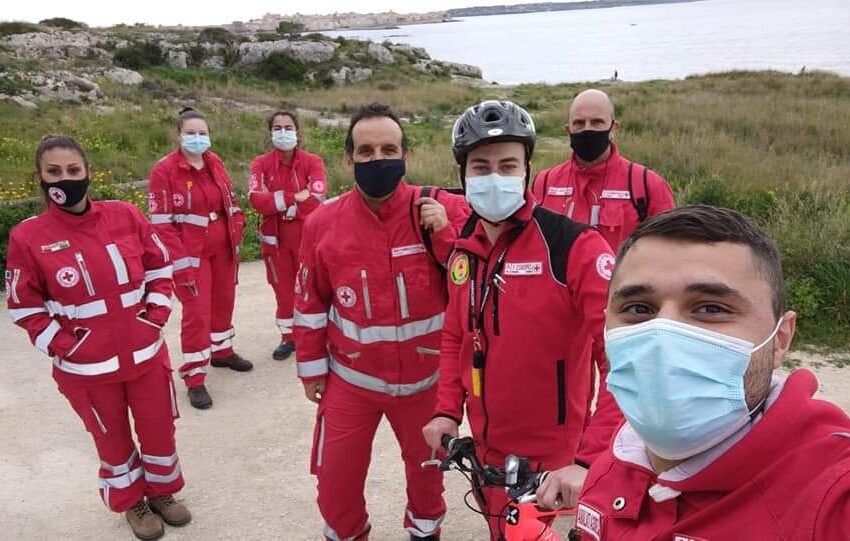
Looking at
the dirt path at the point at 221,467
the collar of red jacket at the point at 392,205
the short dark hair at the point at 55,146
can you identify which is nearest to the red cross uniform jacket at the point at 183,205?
the dirt path at the point at 221,467

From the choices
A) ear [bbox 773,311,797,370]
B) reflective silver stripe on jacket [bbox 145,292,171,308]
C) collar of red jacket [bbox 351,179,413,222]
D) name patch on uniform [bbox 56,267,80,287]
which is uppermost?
ear [bbox 773,311,797,370]

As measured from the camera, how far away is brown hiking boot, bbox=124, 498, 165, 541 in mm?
4129

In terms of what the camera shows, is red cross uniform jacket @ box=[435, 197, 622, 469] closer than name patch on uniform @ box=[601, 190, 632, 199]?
Yes

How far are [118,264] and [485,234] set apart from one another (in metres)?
2.27

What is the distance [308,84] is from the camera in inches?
1575

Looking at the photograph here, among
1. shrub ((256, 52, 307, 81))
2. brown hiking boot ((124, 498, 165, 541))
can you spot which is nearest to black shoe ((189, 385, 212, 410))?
brown hiking boot ((124, 498, 165, 541))

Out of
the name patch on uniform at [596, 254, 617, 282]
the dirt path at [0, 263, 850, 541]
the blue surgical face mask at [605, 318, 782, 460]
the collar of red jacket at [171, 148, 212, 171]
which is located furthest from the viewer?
the collar of red jacket at [171, 148, 212, 171]

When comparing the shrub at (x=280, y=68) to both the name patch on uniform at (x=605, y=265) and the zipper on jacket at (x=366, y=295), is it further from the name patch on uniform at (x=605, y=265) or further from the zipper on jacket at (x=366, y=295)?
the name patch on uniform at (x=605, y=265)

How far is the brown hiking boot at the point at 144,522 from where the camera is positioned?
13.5ft

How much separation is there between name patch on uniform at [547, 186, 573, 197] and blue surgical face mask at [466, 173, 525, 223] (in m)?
2.38

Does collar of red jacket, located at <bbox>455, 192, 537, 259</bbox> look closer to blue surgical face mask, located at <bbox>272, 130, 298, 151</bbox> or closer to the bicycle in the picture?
the bicycle

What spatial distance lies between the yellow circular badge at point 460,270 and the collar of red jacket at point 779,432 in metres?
1.61

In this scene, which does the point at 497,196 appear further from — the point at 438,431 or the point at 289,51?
the point at 289,51

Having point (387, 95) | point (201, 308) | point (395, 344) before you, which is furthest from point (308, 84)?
point (395, 344)
